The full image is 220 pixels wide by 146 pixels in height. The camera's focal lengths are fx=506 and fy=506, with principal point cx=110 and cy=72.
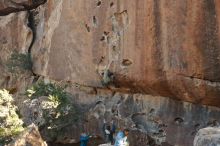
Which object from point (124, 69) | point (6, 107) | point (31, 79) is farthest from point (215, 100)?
point (31, 79)

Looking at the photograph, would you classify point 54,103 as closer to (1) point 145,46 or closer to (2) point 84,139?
(2) point 84,139

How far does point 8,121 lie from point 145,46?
14.6 feet

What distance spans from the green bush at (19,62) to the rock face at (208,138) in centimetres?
1151

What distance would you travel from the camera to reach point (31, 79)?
20812 millimetres

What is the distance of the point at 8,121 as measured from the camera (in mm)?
14055

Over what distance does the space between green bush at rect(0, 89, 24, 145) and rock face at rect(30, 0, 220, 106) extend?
348 cm

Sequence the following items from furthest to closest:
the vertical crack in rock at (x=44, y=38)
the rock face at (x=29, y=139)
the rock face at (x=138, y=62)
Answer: the vertical crack in rock at (x=44, y=38) → the rock face at (x=138, y=62) → the rock face at (x=29, y=139)

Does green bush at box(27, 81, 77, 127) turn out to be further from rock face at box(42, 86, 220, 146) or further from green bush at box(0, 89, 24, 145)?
Result: green bush at box(0, 89, 24, 145)

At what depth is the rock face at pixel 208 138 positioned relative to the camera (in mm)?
9617

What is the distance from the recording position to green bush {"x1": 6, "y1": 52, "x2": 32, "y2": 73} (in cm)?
2046

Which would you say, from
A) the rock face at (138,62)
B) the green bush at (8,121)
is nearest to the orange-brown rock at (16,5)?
the rock face at (138,62)

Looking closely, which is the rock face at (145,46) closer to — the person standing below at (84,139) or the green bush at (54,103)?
the green bush at (54,103)

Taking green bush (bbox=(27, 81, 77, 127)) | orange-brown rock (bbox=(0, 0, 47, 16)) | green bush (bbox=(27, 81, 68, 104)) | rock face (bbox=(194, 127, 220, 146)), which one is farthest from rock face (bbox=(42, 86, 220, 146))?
orange-brown rock (bbox=(0, 0, 47, 16))

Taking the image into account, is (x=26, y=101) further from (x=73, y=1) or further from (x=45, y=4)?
(x=45, y=4)
